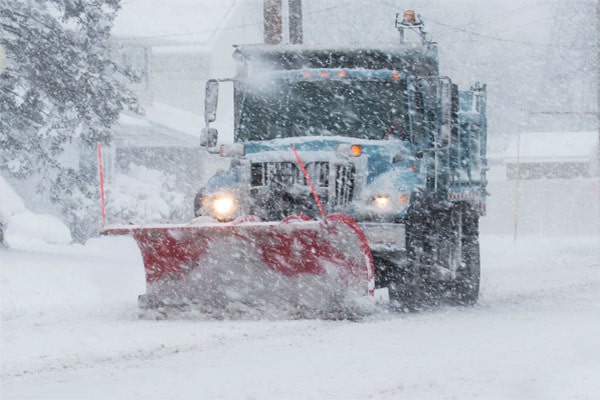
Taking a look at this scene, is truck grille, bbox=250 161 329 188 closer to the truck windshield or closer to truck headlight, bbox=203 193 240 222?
truck headlight, bbox=203 193 240 222

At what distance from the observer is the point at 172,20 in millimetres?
37906

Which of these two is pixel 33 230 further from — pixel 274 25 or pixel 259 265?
pixel 259 265

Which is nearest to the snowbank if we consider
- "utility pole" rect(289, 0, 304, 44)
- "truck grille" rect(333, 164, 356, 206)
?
"utility pole" rect(289, 0, 304, 44)

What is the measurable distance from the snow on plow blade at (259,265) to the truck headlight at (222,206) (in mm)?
554

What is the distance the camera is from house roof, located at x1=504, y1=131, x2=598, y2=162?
4422cm

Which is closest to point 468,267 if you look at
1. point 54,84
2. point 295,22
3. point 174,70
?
point 295,22

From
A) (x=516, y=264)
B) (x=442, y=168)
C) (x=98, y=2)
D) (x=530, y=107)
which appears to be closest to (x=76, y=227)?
(x=98, y=2)

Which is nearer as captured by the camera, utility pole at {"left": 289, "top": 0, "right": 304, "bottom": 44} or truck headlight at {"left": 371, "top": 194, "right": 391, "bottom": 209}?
truck headlight at {"left": 371, "top": 194, "right": 391, "bottom": 209}

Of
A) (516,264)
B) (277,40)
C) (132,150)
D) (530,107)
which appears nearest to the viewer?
(277,40)

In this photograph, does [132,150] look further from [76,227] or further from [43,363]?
[43,363]

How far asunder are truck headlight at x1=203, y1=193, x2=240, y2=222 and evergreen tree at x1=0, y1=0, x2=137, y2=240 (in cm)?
645

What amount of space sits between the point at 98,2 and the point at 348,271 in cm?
952

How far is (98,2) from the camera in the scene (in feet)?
57.0

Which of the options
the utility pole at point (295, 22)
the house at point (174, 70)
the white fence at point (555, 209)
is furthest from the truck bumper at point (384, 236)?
the white fence at point (555, 209)
